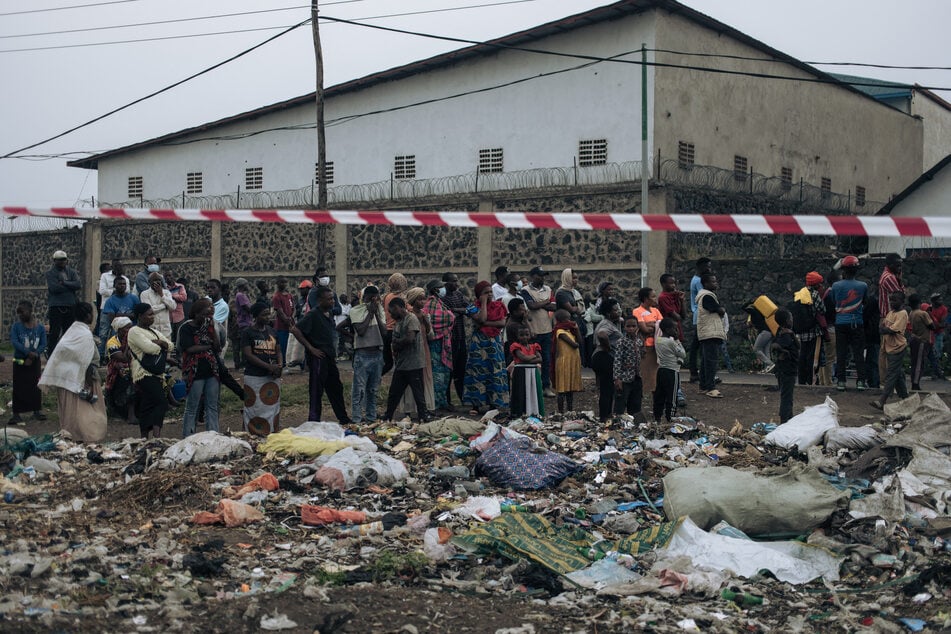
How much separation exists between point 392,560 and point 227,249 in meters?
21.4

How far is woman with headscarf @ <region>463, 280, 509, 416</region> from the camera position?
1223 cm

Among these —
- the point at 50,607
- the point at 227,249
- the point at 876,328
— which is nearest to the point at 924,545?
the point at 50,607

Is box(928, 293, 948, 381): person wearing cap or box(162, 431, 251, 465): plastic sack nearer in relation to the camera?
box(162, 431, 251, 465): plastic sack

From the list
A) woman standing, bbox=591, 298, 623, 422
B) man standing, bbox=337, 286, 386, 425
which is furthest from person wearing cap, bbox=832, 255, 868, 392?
man standing, bbox=337, 286, 386, 425

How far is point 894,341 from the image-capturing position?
12227 millimetres

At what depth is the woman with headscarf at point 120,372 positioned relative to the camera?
10699mm

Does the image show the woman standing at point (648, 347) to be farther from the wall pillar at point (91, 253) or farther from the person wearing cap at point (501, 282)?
the wall pillar at point (91, 253)

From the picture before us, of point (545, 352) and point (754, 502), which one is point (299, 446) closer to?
point (754, 502)

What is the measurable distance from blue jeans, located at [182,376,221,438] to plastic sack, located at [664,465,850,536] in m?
5.12

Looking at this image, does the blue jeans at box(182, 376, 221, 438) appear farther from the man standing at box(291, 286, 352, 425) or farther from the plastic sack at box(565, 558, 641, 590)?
the plastic sack at box(565, 558, 641, 590)

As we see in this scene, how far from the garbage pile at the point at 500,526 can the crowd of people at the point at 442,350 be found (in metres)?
0.89

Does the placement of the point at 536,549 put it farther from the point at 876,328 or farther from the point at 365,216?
the point at 876,328

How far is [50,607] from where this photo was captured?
5008 mm

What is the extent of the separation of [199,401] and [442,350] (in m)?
3.30
